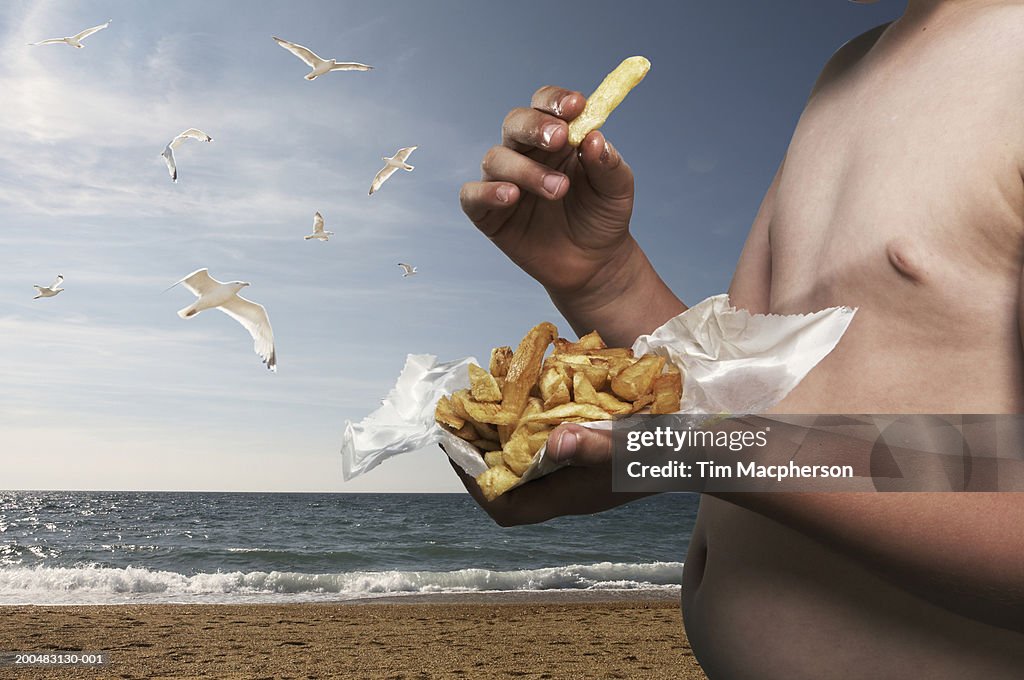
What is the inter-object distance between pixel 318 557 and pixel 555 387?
16.1 meters

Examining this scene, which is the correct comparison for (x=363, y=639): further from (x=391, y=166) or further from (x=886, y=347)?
(x=886, y=347)

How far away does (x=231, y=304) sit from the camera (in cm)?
486

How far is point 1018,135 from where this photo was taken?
0.88 metres

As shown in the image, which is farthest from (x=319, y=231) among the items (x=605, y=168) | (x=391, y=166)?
(x=605, y=168)

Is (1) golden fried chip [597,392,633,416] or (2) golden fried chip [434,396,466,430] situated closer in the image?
(1) golden fried chip [597,392,633,416]

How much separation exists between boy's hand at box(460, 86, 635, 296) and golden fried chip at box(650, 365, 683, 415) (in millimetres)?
319

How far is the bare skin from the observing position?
0.80m

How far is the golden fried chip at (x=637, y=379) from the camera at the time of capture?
3.34ft

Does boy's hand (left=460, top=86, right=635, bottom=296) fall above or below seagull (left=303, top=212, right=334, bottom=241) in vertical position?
below

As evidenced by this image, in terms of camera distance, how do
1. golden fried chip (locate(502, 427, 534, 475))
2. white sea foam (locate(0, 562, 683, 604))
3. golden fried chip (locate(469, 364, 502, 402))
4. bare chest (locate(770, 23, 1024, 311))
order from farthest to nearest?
white sea foam (locate(0, 562, 683, 604))
golden fried chip (locate(469, 364, 502, 402))
golden fried chip (locate(502, 427, 534, 475))
bare chest (locate(770, 23, 1024, 311))

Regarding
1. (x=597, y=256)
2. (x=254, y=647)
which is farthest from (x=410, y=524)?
(x=597, y=256)

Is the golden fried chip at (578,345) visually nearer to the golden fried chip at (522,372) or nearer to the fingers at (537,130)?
the golden fried chip at (522,372)

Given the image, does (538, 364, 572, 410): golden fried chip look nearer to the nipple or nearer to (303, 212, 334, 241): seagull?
the nipple

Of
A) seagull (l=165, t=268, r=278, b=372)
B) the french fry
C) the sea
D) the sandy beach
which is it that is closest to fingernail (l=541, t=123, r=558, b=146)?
the french fry
